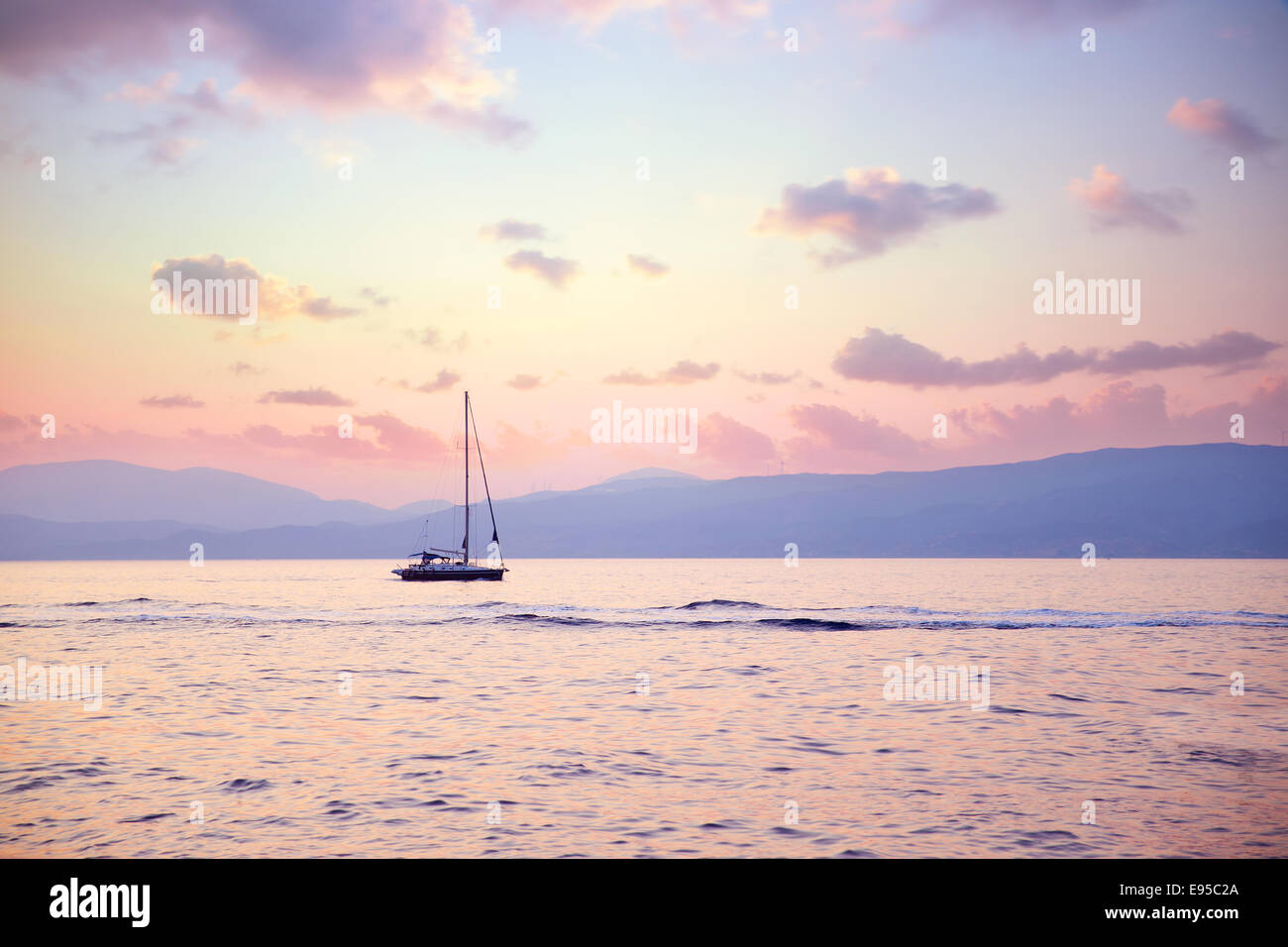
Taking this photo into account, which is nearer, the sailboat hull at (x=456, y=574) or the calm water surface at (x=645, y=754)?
the calm water surface at (x=645, y=754)

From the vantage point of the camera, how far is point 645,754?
738 inches

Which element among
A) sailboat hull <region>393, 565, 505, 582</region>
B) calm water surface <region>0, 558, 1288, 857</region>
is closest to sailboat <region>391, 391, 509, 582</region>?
sailboat hull <region>393, 565, 505, 582</region>

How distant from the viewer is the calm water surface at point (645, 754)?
12.8 meters

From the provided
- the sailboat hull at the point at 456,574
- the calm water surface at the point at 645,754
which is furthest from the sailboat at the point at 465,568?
the calm water surface at the point at 645,754

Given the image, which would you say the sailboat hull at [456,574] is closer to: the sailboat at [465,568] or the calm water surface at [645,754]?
the sailboat at [465,568]

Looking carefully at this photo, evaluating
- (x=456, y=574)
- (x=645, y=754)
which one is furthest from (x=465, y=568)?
(x=645, y=754)

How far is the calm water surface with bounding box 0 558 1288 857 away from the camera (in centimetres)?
1276

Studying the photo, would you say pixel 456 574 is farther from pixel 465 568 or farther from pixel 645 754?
pixel 645 754

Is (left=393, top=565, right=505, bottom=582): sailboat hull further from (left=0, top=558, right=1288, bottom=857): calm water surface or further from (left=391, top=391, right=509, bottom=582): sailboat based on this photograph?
(left=0, top=558, right=1288, bottom=857): calm water surface
